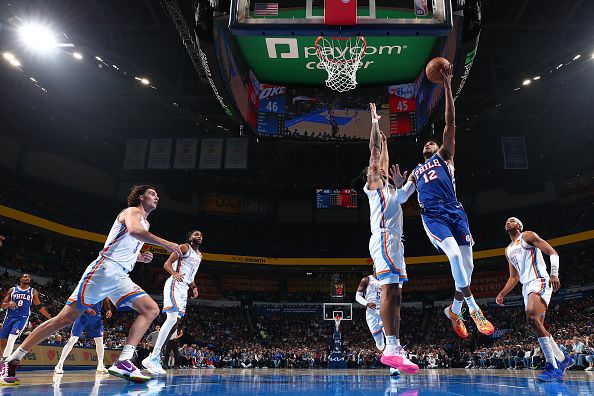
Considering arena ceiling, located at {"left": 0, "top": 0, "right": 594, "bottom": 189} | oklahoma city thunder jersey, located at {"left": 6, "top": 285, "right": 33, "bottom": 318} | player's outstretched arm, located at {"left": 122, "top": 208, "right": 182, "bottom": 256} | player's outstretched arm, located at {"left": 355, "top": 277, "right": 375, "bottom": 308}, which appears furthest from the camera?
arena ceiling, located at {"left": 0, "top": 0, "right": 594, "bottom": 189}

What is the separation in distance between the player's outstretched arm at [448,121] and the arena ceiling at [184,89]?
26.7 feet

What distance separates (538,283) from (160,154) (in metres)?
17.4

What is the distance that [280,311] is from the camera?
30047mm

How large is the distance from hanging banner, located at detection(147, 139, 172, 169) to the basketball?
1612cm

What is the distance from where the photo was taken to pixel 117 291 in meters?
4.63

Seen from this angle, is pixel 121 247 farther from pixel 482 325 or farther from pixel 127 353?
pixel 482 325

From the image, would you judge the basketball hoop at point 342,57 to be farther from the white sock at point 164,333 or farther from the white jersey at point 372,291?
the white sock at point 164,333

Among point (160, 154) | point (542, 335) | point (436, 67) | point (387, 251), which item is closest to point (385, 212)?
point (387, 251)

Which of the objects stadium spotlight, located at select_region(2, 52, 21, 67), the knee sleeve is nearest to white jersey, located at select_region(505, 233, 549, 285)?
the knee sleeve

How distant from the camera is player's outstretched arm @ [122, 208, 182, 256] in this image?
426 cm

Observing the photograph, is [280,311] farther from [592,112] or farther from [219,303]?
[592,112]

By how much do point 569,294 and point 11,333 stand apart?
26.4 metres

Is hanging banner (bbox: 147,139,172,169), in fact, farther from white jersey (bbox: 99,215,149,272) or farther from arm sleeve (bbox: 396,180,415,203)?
arm sleeve (bbox: 396,180,415,203)

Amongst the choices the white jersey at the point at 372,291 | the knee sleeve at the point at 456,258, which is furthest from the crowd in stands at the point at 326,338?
the knee sleeve at the point at 456,258
